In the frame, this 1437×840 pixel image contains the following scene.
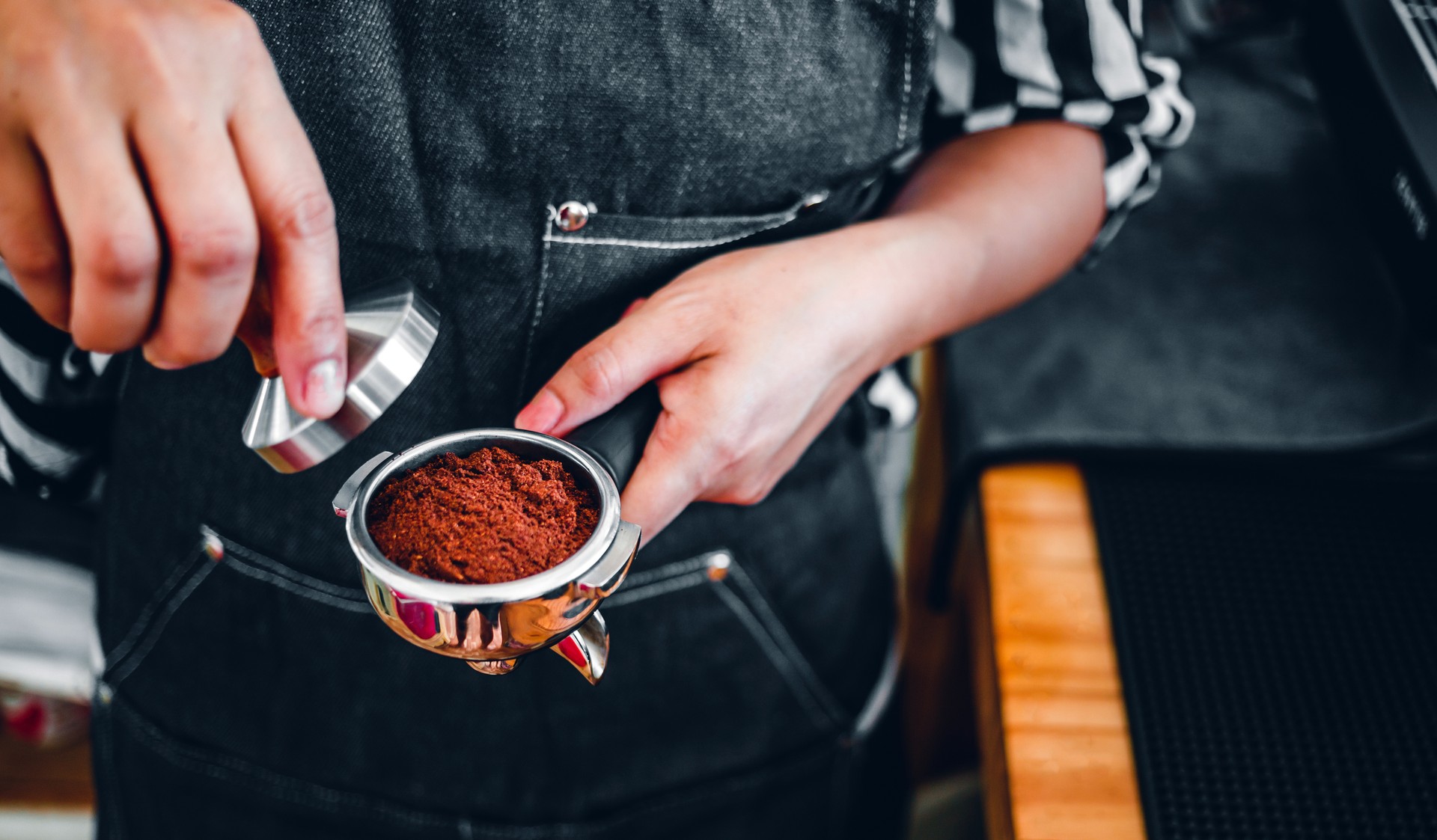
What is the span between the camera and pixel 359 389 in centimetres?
41

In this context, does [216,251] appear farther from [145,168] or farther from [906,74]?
[906,74]

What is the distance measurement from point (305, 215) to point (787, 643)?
1.67ft

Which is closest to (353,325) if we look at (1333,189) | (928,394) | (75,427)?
(75,427)

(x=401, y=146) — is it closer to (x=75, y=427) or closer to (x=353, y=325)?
(x=353, y=325)

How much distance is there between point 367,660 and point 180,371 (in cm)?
24

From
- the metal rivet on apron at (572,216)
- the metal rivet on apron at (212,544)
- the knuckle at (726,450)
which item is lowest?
the metal rivet on apron at (212,544)

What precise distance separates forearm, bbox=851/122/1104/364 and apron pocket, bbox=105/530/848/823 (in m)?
0.24

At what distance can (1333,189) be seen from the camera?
957mm

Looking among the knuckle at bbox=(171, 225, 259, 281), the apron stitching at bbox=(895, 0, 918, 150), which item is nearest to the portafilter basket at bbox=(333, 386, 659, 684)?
the knuckle at bbox=(171, 225, 259, 281)

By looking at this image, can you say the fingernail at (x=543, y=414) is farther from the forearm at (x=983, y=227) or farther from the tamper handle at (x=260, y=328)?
the forearm at (x=983, y=227)

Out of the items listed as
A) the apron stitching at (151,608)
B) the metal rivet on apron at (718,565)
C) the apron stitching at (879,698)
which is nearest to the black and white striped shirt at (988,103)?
the apron stitching at (151,608)

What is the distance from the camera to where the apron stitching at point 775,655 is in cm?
70

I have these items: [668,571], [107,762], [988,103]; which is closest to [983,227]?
[988,103]

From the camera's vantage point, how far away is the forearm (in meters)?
0.61
